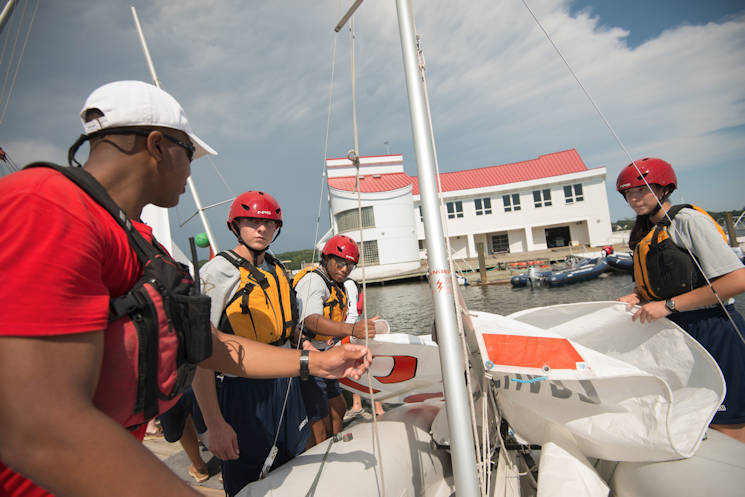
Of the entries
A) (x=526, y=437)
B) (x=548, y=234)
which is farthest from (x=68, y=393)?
(x=548, y=234)

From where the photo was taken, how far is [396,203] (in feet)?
95.8

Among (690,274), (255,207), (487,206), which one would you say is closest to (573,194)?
(487,206)

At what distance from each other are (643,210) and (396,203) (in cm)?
2671

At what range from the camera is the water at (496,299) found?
591 inches

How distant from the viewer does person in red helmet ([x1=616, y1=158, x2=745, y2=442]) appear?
221cm

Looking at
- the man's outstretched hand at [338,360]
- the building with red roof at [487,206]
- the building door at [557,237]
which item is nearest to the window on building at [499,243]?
the building with red roof at [487,206]

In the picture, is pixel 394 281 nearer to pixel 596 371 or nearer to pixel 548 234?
pixel 548 234

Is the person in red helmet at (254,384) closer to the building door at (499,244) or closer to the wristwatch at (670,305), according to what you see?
the wristwatch at (670,305)

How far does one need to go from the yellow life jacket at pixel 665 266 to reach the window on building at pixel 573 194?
32171mm

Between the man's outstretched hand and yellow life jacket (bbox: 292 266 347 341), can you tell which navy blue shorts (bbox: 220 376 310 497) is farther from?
yellow life jacket (bbox: 292 266 347 341)

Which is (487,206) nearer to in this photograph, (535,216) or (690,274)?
(535,216)

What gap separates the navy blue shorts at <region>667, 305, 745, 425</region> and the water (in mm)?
10505

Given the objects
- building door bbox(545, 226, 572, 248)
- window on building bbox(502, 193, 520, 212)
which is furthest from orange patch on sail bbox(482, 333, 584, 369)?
building door bbox(545, 226, 572, 248)

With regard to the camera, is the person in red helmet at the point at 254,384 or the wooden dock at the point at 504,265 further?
the wooden dock at the point at 504,265
